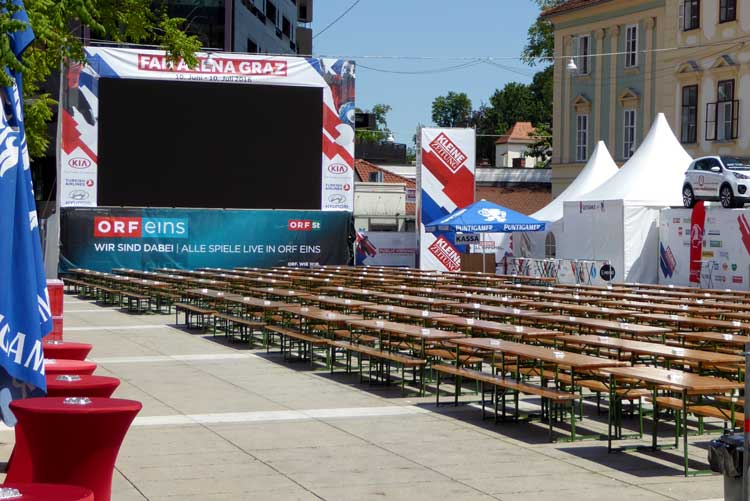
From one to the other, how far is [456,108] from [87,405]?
136 m

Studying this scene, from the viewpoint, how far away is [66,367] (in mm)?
8922

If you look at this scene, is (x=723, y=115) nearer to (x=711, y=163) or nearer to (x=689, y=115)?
(x=689, y=115)

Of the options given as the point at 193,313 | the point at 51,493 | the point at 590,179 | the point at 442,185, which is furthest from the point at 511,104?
the point at 51,493

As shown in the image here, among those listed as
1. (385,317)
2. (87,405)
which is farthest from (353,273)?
(87,405)

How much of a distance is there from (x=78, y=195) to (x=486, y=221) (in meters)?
12.2

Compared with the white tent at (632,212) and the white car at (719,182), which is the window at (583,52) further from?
the white car at (719,182)

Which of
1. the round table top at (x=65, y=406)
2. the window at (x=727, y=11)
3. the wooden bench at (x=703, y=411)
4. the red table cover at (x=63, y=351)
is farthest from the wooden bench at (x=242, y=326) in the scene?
the window at (x=727, y=11)

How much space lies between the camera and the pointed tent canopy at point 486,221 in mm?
32750

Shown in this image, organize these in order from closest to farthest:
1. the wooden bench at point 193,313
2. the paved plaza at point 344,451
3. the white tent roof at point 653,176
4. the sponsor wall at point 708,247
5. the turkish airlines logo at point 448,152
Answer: the paved plaza at point 344,451 < the wooden bench at point 193,313 < the sponsor wall at point 708,247 < the white tent roof at point 653,176 < the turkish airlines logo at point 448,152

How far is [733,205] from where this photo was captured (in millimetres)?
32000

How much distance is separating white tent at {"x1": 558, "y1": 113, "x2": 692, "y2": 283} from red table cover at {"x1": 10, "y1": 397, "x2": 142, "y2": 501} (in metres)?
28.5

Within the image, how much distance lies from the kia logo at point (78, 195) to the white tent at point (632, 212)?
1460 cm

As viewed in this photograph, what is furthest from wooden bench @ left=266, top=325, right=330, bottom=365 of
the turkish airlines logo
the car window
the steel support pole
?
the turkish airlines logo

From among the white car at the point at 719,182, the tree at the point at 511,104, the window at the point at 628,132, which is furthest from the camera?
the tree at the point at 511,104
